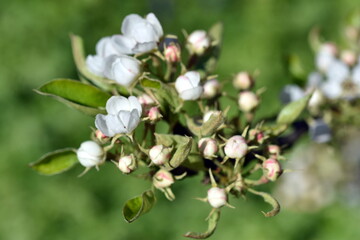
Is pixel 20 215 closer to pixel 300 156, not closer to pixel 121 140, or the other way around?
pixel 300 156

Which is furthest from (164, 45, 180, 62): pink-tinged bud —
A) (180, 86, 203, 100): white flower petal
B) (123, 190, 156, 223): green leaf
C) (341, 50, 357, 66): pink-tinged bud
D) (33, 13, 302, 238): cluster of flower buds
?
(341, 50, 357, 66): pink-tinged bud

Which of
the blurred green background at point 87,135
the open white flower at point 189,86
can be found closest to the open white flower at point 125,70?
the open white flower at point 189,86

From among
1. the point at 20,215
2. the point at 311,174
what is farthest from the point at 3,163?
the point at 311,174

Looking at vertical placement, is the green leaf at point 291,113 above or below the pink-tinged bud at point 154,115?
below

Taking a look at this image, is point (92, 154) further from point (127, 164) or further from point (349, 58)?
point (349, 58)

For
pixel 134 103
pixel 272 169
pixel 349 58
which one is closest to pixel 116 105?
pixel 134 103

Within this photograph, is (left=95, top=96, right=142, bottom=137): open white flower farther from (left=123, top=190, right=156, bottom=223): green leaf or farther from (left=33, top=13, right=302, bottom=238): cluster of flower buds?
(left=123, top=190, right=156, bottom=223): green leaf

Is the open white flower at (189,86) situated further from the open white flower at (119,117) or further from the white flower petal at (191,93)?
the open white flower at (119,117)
